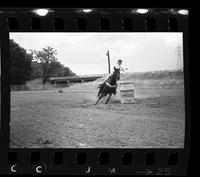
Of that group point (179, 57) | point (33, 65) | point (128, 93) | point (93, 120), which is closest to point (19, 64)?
point (33, 65)

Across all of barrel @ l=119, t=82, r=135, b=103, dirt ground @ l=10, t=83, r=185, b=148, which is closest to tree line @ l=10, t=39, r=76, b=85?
dirt ground @ l=10, t=83, r=185, b=148

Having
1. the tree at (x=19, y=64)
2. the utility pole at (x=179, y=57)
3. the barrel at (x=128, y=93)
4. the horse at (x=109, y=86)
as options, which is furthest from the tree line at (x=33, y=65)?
the utility pole at (x=179, y=57)

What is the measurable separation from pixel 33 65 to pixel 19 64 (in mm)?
119

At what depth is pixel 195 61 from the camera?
392 centimetres

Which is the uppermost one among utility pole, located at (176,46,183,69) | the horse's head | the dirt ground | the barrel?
utility pole, located at (176,46,183,69)

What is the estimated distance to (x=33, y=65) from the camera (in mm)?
3818

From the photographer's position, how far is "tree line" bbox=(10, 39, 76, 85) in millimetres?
3754

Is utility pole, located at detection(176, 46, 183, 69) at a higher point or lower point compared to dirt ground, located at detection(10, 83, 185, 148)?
higher

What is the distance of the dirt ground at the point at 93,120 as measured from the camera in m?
3.74

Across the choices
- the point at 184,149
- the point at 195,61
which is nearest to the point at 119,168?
the point at 184,149

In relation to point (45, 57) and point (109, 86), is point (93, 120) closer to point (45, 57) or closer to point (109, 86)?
point (109, 86)

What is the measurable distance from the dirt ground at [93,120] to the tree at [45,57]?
0.19 m

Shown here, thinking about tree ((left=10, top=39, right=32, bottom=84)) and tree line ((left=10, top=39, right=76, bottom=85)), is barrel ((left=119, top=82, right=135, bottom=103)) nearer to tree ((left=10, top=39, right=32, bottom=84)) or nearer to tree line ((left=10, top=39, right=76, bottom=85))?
tree line ((left=10, top=39, right=76, bottom=85))
